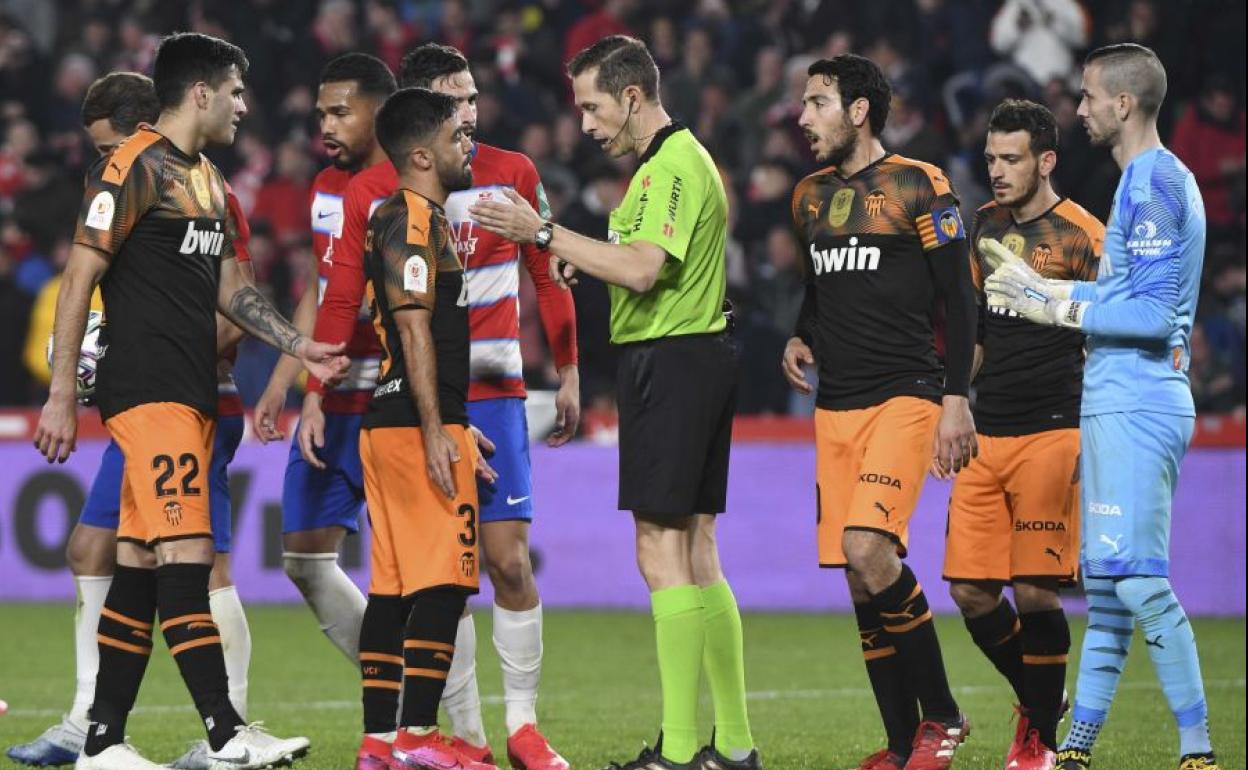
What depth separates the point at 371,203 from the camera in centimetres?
682

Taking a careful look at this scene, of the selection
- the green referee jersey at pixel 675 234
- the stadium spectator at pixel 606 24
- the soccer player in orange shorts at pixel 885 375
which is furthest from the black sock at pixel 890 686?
the stadium spectator at pixel 606 24

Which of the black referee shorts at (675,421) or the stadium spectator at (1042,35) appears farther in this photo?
the stadium spectator at (1042,35)

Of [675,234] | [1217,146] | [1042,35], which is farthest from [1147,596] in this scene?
[1042,35]

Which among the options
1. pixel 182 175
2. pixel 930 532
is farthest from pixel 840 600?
pixel 182 175

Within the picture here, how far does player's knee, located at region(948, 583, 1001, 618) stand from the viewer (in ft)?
23.4

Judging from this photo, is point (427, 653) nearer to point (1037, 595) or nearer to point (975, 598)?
point (975, 598)

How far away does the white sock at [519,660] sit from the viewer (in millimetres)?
6867

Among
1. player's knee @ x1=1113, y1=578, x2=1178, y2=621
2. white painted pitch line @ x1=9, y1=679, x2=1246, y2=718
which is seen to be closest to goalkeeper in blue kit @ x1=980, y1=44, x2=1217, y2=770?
player's knee @ x1=1113, y1=578, x2=1178, y2=621

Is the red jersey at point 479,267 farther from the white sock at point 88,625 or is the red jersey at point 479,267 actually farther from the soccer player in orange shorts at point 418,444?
the white sock at point 88,625

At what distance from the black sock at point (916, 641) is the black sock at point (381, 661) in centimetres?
164

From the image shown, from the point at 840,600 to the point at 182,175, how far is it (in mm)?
7361

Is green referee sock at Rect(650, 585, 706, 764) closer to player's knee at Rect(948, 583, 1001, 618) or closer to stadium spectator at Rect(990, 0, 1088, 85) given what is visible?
player's knee at Rect(948, 583, 1001, 618)

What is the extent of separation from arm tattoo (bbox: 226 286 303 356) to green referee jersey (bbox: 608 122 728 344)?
1.13 meters

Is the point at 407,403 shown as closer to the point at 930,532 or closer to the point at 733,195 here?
the point at 930,532
